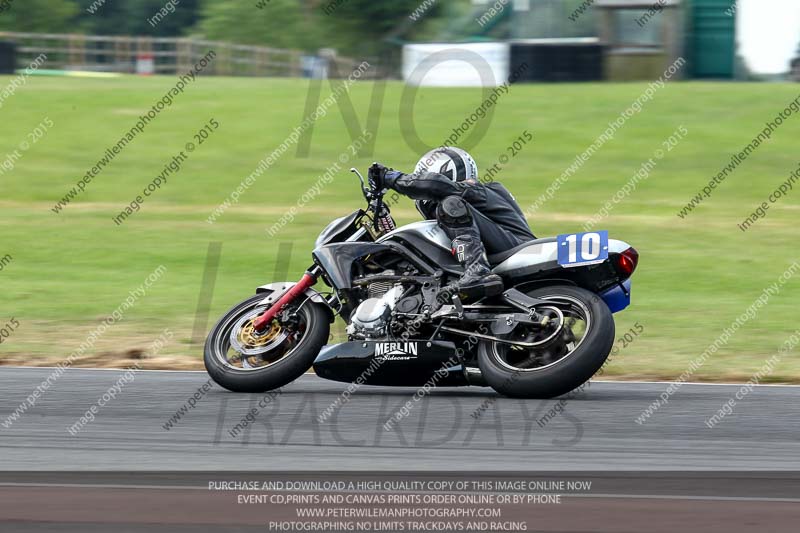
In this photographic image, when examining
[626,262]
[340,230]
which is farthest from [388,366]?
[626,262]

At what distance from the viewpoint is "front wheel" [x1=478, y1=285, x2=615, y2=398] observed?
280 inches

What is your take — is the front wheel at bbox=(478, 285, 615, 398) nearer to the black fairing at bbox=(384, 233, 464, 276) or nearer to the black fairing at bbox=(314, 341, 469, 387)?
the black fairing at bbox=(314, 341, 469, 387)

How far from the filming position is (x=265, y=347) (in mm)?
7848

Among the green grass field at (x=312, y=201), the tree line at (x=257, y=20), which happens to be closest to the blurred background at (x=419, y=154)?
the green grass field at (x=312, y=201)

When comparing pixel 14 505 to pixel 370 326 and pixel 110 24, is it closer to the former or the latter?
pixel 370 326

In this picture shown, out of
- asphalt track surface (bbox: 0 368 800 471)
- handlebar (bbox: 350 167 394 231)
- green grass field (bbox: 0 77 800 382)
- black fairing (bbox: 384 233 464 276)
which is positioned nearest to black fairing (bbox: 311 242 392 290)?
black fairing (bbox: 384 233 464 276)

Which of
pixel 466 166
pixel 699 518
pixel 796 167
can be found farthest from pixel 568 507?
pixel 796 167

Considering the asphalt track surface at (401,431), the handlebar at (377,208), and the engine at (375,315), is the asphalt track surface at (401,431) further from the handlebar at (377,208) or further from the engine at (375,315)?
the handlebar at (377,208)

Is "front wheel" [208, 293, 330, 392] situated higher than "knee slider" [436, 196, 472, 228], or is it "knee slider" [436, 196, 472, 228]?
"knee slider" [436, 196, 472, 228]

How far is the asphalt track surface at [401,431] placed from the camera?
228 inches

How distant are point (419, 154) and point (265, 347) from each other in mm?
14430

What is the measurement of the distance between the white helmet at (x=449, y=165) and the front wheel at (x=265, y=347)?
115 centimetres

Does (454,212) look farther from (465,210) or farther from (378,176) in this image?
(378,176)

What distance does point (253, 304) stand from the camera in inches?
315
